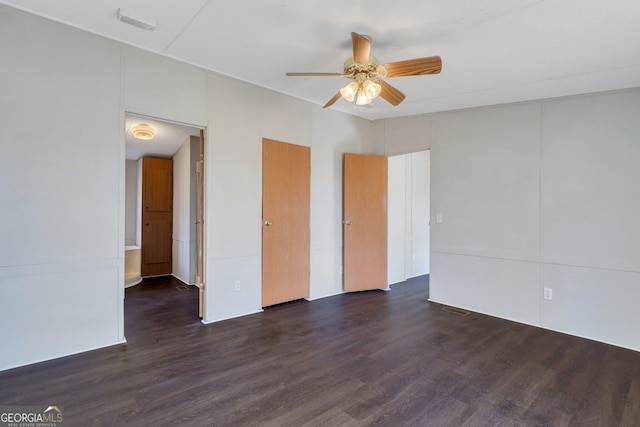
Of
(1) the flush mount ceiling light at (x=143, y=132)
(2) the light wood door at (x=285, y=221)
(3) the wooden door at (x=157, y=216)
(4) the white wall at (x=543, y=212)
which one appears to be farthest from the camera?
(3) the wooden door at (x=157, y=216)

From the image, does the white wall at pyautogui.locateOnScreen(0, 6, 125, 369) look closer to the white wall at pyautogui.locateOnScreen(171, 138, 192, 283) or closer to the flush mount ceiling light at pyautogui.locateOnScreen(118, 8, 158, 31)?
the flush mount ceiling light at pyautogui.locateOnScreen(118, 8, 158, 31)

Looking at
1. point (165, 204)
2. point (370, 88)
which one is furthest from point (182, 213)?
point (370, 88)

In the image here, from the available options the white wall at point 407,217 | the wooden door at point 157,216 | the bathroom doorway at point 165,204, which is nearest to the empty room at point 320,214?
the bathroom doorway at point 165,204

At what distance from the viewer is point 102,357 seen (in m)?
2.46

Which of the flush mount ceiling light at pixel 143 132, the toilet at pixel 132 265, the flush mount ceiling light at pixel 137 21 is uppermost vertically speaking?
the flush mount ceiling light at pixel 137 21

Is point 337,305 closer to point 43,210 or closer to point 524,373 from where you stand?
point 524,373

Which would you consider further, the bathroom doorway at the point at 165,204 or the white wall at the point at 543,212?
the bathroom doorway at the point at 165,204

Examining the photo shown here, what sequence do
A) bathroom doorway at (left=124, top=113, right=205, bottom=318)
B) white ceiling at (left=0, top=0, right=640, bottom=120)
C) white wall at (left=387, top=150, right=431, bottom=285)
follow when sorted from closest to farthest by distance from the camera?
white ceiling at (left=0, top=0, right=640, bottom=120), bathroom doorway at (left=124, top=113, right=205, bottom=318), white wall at (left=387, top=150, right=431, bottom=285)

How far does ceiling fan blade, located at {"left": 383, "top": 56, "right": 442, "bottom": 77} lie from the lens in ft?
7.17

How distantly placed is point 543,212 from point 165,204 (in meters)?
5.86

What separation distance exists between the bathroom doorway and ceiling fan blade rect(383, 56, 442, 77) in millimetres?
3247

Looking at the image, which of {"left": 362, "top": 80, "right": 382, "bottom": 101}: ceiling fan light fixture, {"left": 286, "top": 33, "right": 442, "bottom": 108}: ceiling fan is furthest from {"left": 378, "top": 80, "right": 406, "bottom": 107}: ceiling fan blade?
{"left": 362, "top": 80, "right": 382, "bottom": 101}: ceiling fan light fixture

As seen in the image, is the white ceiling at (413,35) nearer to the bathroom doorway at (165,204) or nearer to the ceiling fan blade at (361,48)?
the ceiling fan blade at (361,48)

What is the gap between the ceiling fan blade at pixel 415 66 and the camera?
2.19 metres
